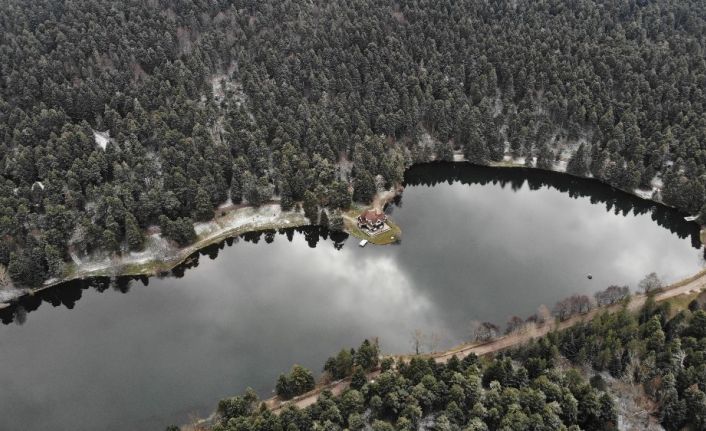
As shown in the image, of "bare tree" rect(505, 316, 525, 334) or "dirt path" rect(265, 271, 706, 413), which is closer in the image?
"dirt path" rect(265, 271, 706, 413)

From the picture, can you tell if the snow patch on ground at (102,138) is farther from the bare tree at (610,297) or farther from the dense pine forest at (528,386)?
the bare tree at (610,297)

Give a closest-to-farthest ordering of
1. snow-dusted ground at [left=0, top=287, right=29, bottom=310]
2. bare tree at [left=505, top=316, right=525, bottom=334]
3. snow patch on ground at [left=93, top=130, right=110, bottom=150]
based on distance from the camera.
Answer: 1. bare tree at [left=505, top=316, right=525, bottom=334]
2. snow-dusted ground at [left=0, top=287, right=29, bottom=310]
3. snow patch on ground at [left=93, top=130, right=110, bottom=150]

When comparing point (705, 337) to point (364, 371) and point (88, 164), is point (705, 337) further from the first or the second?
point (88, 164)

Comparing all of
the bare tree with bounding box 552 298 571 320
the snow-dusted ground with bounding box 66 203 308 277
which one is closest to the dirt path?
the bare tree with bounding box 552 298 571 320

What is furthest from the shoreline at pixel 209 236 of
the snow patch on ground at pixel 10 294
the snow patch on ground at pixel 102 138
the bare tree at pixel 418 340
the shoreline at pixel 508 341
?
the snow patch on ground at pixel 102 138

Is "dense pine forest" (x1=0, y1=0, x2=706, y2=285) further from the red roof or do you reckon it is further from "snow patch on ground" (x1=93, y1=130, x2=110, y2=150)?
the red roof

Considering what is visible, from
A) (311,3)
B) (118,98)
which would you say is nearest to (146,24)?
(118,98)

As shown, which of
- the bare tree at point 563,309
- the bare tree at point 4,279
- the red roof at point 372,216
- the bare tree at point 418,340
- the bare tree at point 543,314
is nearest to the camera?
the bare tree at point 418,340
